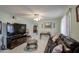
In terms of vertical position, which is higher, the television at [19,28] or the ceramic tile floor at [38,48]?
the television at [19,28]

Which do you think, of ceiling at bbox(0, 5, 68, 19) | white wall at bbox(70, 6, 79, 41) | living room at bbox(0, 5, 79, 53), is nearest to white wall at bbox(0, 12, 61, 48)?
living room at bbox(0, 5, 79, 53)

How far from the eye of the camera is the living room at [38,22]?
2.28 meters

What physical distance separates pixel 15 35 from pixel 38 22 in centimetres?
51

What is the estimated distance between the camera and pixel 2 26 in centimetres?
226

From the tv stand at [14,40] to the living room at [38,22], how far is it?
0.04 m

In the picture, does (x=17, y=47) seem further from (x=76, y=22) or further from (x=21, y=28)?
(x=76, y=22)

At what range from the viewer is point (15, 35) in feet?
7.75

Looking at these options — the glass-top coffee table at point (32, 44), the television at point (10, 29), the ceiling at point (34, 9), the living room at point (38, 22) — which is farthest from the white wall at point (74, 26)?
the television at point (10, 29)

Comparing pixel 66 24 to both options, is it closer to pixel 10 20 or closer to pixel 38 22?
pixel 38 22

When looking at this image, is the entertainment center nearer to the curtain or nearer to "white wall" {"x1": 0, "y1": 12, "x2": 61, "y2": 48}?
"white wall" {"x1": 0, "y1": 12, "x2": 61, "y2": 48}

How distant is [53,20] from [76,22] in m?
0.43

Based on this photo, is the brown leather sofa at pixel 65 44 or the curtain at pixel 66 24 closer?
the brown leather sofa at pixel 65 44

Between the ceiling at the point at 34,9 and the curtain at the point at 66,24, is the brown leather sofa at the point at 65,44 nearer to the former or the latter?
the curtain at the point at 66,24
